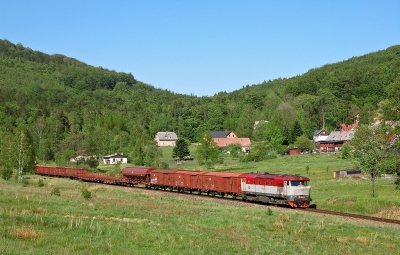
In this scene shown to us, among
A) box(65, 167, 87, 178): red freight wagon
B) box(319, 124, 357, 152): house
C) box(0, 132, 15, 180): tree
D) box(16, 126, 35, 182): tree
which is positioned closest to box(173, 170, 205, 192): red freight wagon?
box(65, 167, 87, 178): red freight wagon

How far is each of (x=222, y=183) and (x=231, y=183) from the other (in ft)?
6.74

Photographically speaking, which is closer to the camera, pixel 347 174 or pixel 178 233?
pixel 178 233

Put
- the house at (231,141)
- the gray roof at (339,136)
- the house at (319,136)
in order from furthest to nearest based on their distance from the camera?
the house at (231,141)
the house at (319,136)
the gray roof at (339,136)

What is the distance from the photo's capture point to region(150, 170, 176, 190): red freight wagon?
61.8 meters

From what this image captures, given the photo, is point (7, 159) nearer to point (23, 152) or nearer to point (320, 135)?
point (23, 152)

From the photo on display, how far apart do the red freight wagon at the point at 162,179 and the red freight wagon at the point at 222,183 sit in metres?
7.57

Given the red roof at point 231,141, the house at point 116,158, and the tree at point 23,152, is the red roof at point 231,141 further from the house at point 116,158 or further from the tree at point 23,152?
the tree at point 23,152

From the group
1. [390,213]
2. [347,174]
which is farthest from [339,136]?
[390,213]

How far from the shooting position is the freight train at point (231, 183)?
136ft

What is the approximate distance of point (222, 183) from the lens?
5197 centimetres

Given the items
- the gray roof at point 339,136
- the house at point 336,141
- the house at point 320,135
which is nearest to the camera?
the gray roof at point 339,136

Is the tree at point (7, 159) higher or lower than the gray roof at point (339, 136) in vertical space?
lower

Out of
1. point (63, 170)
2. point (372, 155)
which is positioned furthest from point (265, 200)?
point (63, 170)

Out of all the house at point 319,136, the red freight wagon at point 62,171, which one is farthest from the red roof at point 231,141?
the red freight wagon at point 62,171
